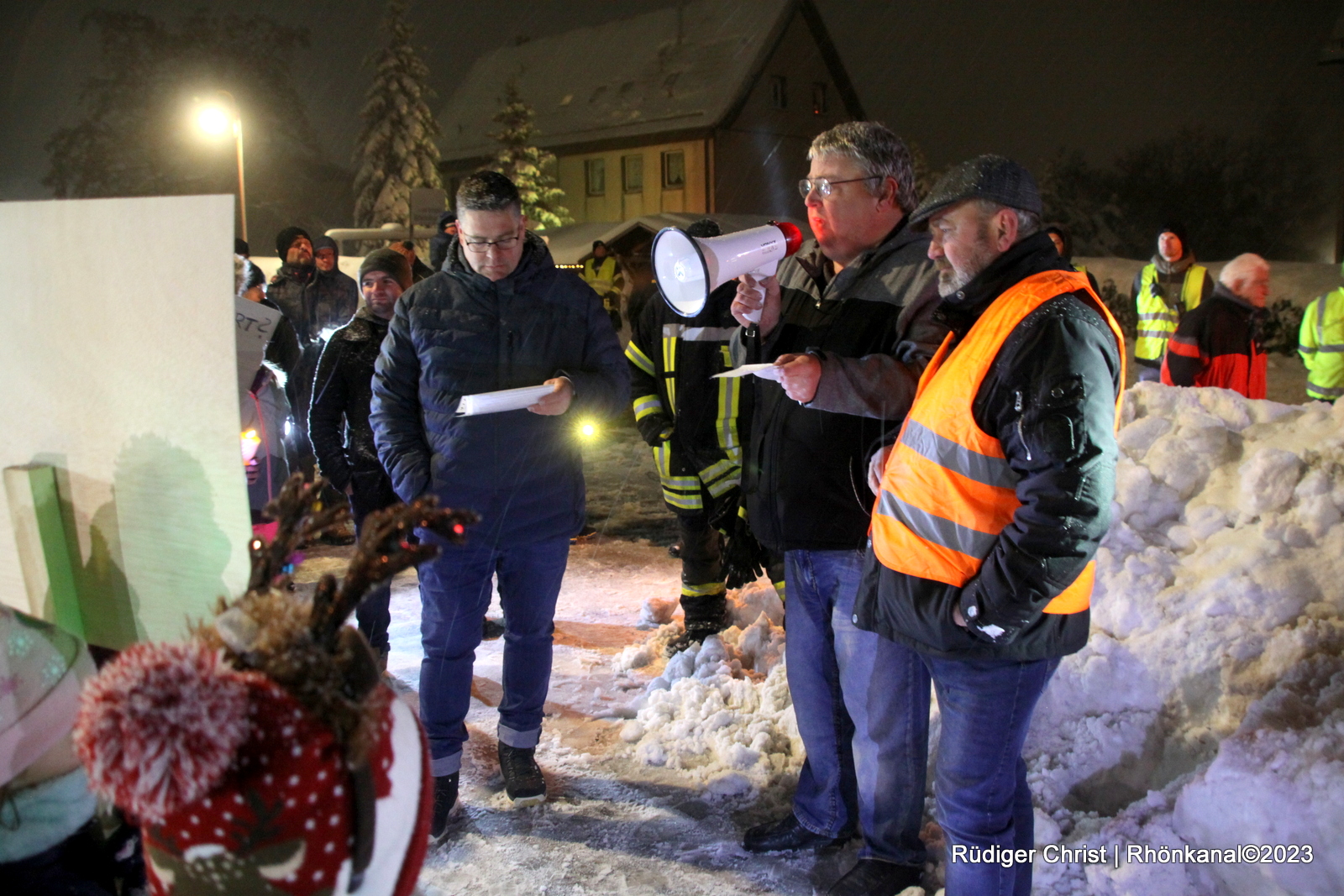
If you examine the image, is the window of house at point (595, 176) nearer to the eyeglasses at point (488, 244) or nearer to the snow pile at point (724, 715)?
the snow pile at point (724, 715)

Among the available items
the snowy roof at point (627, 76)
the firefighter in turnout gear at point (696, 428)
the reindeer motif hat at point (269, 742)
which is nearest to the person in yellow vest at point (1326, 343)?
the firefighter in turnout gear at point (696, 428)

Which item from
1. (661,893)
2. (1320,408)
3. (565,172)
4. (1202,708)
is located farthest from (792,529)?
(565,172)

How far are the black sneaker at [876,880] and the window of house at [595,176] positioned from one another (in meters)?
31.9

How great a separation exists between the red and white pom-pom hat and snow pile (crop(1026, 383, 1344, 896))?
259cm

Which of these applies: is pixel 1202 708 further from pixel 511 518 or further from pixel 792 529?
pixel 511 518

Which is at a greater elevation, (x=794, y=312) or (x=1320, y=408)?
(x=794, y=312)

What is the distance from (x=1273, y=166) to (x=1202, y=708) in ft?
123

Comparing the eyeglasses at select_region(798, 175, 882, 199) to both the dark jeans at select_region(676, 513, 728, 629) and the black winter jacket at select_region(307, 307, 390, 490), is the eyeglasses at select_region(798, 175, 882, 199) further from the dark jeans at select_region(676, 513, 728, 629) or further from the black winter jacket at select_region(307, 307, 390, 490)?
the dark jeans at select_region(676, 513, 728, 629)

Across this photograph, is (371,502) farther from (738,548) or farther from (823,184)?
(823,184)

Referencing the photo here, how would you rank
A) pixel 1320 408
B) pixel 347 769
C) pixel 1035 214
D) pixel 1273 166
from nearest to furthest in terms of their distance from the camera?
pixel 347 769 → pixel 1035 214 → pixel 1320 408 → pixel 1273 166

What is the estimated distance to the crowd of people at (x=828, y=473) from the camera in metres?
2.22

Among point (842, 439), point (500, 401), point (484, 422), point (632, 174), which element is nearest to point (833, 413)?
point (842, 439)

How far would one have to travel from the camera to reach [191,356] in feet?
4.12

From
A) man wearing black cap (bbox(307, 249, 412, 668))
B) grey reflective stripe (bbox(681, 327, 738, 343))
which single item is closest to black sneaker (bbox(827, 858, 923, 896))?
man wearing black cap (bbox(307, 249, 412, 668))
